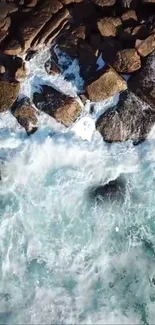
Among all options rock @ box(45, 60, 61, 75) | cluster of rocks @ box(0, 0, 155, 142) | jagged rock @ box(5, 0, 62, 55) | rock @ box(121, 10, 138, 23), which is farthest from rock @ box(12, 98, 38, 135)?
rock @ box(121, 10, 138, 23)

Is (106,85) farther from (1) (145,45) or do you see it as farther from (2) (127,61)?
(1) (145,45)

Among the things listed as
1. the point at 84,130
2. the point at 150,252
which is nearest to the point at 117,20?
the point at 84,130

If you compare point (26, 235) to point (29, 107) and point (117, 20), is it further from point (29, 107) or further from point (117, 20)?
point (117, 20)

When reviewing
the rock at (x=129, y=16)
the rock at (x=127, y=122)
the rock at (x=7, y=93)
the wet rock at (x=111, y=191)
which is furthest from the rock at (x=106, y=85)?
the wet rock at (x=111, y=191)

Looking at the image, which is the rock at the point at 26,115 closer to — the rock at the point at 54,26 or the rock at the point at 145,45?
the rock at the point at 54,26

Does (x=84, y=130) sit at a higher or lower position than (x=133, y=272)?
higher

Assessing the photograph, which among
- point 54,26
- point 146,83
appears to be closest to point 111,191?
point 146,83

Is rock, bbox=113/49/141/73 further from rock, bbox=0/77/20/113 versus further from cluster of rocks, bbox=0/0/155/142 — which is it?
rock, bbox=0/77/20/113

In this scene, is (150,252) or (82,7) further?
(82,7)
